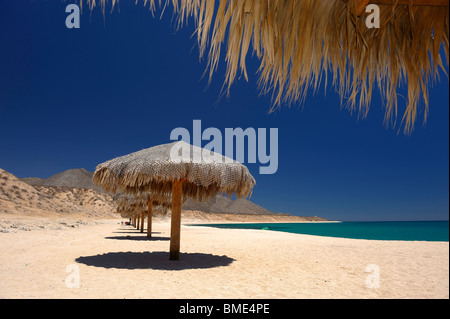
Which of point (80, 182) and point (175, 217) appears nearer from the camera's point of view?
point (175, 217)

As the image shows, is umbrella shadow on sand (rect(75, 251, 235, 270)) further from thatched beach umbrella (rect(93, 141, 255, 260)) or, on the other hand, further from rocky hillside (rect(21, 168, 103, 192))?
rocky hillside (rect(21, 168, 103, 192))

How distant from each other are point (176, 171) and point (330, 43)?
374 cm

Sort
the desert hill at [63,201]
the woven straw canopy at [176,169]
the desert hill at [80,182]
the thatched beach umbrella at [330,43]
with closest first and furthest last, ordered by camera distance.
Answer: the thatched beach umbrella at [330,43] → the woven straw canopy at [176,169] → the desert hill at [63,201] → the desert hill at [80,182]

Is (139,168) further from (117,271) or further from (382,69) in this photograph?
(382,69)

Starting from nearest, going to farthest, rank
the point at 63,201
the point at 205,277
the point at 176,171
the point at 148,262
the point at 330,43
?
the point at 330,43 → the point at 205,277 → the point at 176,171 → the point at 148,262 → the point at 63,201

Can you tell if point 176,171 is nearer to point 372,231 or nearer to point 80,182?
point 372,231

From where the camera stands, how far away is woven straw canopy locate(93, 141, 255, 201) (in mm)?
5176

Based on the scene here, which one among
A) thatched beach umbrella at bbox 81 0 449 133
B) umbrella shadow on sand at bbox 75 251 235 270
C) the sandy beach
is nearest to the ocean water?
the sandy beach

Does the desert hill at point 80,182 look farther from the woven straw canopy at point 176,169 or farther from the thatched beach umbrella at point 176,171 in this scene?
the woven straw canopy at point 176,169

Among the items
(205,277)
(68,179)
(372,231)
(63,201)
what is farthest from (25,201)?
(68,179)

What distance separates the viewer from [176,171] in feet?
16.9

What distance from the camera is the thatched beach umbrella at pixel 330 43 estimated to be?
154cm

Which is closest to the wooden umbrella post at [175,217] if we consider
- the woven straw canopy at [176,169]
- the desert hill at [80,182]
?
the woven straw canopy at [176,169]
